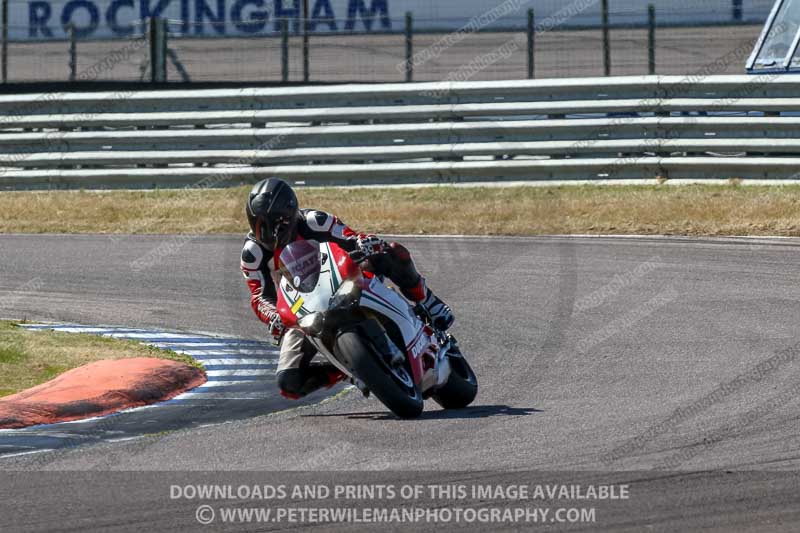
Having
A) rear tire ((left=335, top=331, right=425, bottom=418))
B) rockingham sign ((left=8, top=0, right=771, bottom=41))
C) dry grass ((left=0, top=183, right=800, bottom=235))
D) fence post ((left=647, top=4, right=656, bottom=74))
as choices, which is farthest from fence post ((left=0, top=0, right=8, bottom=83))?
rear tire ((left=335, top=331, right=425, bottom=418))

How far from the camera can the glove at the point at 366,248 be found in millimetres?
8016

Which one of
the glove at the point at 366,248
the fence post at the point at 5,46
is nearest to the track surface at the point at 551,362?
the glove at the point at 366,248

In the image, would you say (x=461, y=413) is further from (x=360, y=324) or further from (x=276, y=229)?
→ (x=276, y=229)

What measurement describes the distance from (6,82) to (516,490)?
18108 millimetres

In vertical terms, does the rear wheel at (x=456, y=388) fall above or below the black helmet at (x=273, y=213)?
below

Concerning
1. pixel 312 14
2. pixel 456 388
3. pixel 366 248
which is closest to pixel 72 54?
pixel 312 14

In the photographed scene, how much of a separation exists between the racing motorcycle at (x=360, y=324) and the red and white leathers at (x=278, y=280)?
176mm

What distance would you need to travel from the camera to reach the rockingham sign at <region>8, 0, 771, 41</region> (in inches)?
872

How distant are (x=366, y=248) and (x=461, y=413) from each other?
42.7 inches

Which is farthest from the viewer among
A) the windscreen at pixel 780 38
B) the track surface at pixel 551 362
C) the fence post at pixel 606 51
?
the fence post at pixel 606 51

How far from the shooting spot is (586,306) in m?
11.7

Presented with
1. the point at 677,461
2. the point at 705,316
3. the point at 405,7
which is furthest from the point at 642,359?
the point at 405,7

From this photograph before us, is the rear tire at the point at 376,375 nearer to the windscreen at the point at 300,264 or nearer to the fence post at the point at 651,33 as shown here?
the windscreen at the point at 300,264

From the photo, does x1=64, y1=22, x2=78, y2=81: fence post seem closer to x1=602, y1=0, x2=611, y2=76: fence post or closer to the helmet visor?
x1=602, y1=0, x2=611, y2=76: fence post
